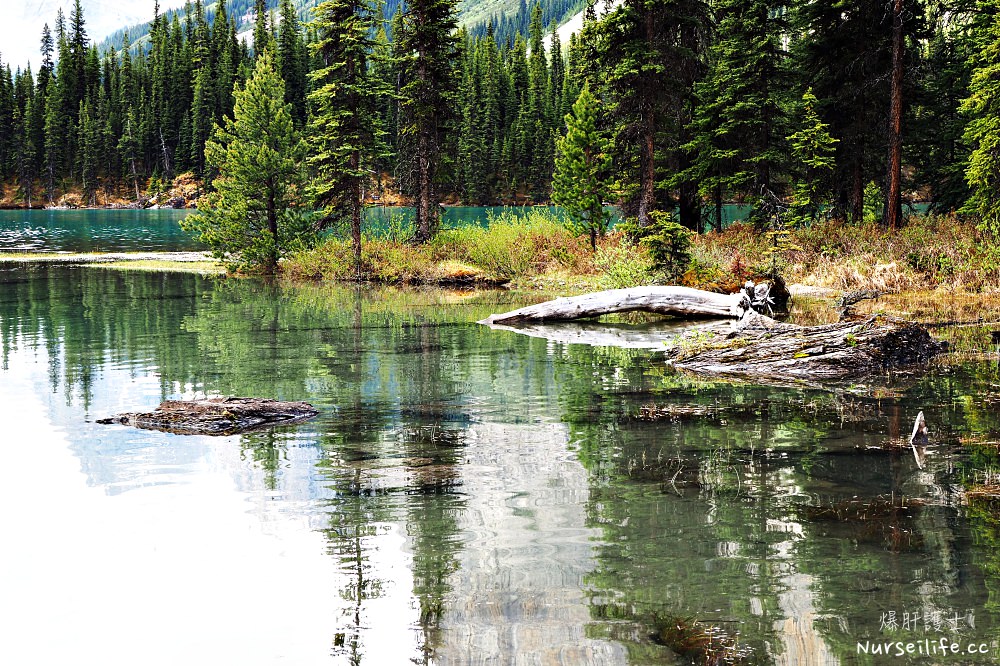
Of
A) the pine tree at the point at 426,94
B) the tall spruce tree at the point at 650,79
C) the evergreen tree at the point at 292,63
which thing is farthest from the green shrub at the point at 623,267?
the evergreen tree at the point at 292,63

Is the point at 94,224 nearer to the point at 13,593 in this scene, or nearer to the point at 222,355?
the point at 222,355

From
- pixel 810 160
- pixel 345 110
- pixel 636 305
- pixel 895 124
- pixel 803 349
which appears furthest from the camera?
pixel 345 110

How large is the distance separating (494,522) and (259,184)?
32801mm

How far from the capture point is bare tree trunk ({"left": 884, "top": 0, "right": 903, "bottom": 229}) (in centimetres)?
2792

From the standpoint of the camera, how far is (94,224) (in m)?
90.0

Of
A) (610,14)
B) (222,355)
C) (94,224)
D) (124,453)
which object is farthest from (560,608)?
(94,224)

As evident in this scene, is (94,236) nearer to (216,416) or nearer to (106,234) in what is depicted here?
(106,234)

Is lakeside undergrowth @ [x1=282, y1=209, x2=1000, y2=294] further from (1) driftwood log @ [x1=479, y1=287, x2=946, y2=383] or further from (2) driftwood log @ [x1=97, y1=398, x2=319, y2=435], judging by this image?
(2) driftwood log @ [x1=97, y1=398, x2=319, y2=435]

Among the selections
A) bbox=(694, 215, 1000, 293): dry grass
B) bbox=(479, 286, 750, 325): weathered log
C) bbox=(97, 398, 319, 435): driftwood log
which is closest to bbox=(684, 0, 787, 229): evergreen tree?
bbox=(694, 215, 1000, 293): dry grass

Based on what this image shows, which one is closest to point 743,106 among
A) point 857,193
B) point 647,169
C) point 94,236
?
point 647,169

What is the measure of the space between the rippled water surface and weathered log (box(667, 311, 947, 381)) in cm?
102

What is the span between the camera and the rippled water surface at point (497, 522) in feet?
17.5

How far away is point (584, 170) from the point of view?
34.5 m

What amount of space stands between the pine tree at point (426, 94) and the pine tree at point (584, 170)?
17.5 ft
